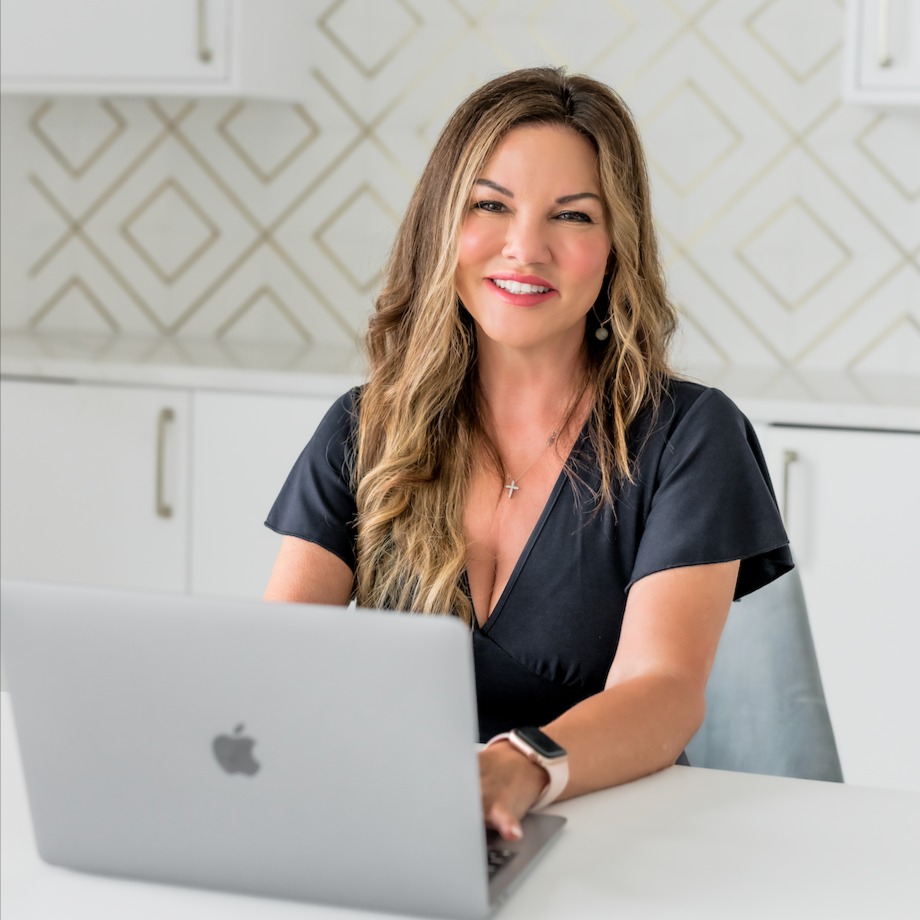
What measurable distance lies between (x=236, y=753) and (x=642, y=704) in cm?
46

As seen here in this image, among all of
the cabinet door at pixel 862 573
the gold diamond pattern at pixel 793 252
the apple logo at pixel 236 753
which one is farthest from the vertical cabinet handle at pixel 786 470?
the apple logo at pixel 236 753

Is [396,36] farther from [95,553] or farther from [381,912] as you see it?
[381,912]

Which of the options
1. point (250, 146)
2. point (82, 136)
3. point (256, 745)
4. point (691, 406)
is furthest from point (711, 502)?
point (82, 136)

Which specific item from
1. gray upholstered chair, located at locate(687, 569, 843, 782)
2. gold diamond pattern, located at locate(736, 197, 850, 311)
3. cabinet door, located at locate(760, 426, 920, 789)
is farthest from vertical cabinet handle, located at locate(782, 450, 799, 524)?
gray upholstered chair, located at locate(687, 569, 843, 782)

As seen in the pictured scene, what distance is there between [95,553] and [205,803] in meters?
2.05

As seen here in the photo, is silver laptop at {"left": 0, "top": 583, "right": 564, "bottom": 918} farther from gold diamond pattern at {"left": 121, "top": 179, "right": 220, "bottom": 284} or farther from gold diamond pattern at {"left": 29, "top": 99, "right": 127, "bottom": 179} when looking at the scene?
gold diamond pattern at {"left": 29, "top": 99, "right": 127, "bottom": 179}

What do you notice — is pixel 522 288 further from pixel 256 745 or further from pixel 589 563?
pixel 256 745

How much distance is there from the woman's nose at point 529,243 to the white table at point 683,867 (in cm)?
61

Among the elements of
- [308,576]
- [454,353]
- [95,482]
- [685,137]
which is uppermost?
[685,137]

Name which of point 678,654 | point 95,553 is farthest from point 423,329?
point 95,553

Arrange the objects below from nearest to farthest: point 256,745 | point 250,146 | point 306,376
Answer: point 256,745 < point 306,376 < point 250,146

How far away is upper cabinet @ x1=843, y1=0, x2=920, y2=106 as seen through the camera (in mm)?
2508

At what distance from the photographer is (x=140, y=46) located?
115 inches

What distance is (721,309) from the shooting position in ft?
10.0
